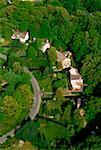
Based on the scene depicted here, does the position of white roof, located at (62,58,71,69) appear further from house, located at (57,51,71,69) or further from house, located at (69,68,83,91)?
house, located at (69,68,83,91)

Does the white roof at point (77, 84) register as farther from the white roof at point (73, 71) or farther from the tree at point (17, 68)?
the tree at point (17, 68)

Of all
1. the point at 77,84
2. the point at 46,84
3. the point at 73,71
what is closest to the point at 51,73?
the point at 46,84

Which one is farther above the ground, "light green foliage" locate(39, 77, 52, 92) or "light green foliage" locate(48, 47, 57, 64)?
"light green foliage" locate(48, 47, 57, 64)

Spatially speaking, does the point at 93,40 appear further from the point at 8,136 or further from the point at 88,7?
the point at 8,136

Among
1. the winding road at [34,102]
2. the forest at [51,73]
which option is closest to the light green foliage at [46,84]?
the forest at [51,73]

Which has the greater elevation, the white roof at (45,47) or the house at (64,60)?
the white roof at (45,47)

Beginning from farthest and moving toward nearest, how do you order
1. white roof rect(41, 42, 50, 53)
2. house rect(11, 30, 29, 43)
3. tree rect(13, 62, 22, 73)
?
1. house rect(11, 30, 29, 43)
2. white roof rect(41, 42, 50, 53)
3. tree rect(13, 62, 22, 73)

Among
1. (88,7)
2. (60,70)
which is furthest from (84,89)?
(88,7)

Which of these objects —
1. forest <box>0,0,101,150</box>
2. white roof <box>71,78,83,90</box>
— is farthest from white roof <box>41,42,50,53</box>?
white roof <box>71,78,83,90</box>
